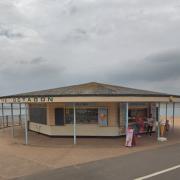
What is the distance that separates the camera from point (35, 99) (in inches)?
667

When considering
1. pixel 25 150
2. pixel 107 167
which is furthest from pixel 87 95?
pixel 107 167

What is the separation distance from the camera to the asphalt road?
9734 mm

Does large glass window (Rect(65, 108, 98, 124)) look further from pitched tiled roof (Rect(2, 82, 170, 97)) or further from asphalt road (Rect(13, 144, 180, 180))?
asphalt road (Rect(13, 144, 180, 180))

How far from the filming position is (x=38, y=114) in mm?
21531

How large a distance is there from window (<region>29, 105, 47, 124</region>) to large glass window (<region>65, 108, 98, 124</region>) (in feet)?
6.15

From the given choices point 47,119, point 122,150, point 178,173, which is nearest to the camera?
point 178,173

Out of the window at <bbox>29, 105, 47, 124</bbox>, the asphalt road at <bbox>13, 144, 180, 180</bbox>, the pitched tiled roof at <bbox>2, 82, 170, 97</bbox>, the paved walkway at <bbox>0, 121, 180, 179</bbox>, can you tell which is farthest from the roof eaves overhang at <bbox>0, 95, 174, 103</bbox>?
the asphalt road at <bbox>13, 144, 180, 180</bbox>

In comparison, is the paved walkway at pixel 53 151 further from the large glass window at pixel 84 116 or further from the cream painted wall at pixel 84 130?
the large glass window at pixel 84 116

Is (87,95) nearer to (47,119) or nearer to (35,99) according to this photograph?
(35,99)

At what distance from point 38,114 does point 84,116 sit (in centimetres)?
404

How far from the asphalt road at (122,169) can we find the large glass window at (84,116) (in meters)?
5.73

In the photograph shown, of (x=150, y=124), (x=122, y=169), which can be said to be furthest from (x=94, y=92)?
(x=122, y=169)

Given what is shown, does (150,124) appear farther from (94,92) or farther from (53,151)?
(53,151)

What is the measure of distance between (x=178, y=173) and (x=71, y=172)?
3.52 m
